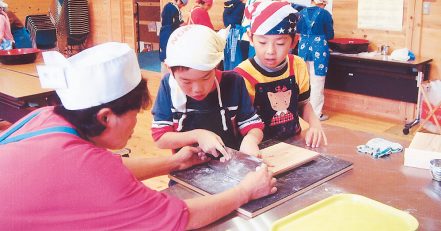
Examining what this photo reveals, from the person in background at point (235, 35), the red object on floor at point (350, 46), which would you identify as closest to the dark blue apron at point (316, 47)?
the red object on floor at point (350, 46)

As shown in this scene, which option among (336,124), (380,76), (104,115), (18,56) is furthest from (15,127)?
(380,76)

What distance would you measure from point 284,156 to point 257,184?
30 cm

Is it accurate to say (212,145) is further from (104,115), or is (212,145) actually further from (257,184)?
(104,115)

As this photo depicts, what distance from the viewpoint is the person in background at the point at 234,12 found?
17.9ft

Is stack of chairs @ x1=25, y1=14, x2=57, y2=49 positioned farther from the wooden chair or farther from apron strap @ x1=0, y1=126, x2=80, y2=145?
apron strap @ x1=0, y1=126, x2=80, y2=145

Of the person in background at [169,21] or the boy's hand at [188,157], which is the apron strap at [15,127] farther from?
the person in background at [169,21]

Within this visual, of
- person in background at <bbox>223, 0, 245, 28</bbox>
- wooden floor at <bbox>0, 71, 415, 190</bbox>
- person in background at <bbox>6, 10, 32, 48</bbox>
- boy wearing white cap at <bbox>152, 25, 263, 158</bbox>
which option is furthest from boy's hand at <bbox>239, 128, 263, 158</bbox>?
person in background at <bbox>6, 10, 32, 48</bbox>

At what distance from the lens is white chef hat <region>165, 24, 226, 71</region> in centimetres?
150

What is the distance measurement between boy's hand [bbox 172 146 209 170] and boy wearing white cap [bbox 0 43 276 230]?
1.01 feet

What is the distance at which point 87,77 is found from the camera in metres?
1.08

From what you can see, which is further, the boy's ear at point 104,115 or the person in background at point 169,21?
the person in background at point 169,21

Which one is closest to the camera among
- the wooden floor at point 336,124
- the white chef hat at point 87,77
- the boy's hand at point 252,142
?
the white chef hat at point 87,77

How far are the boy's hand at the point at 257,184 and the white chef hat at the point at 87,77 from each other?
0.39 meters

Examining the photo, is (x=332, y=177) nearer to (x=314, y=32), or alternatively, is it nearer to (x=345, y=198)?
(x=345, y=198)
